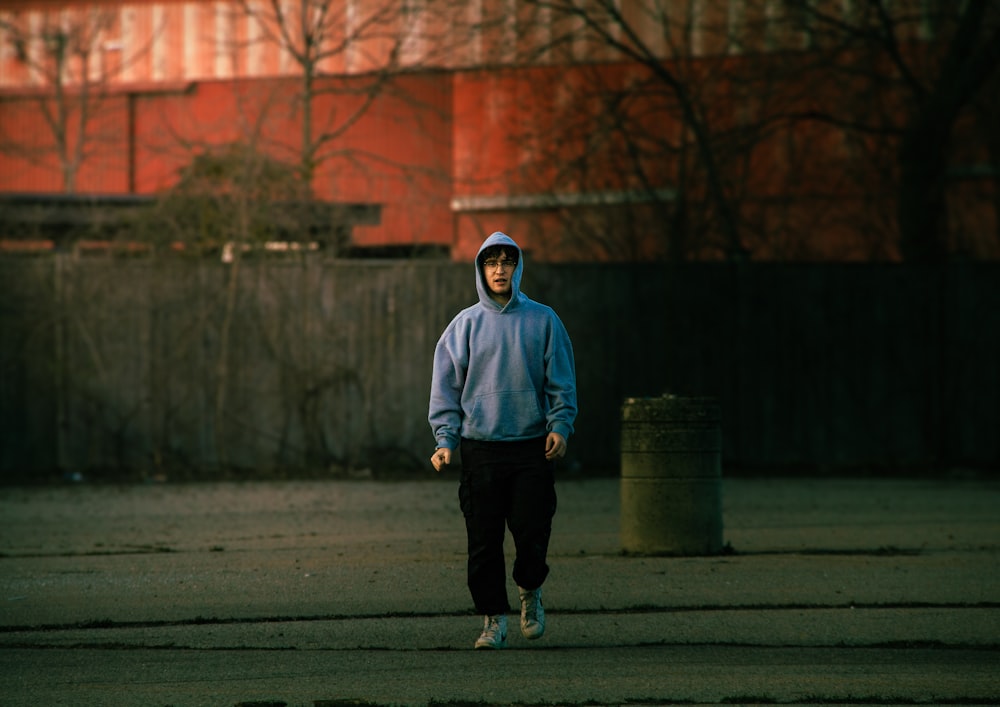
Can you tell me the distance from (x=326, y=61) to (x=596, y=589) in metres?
24.9

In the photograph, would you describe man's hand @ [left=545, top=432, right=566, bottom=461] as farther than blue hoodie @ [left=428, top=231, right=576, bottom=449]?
No

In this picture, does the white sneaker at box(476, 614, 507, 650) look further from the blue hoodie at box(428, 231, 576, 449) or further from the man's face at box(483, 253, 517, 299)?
the man's face at box(483, 253, 517, 299)

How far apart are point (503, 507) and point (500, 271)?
1137 mm

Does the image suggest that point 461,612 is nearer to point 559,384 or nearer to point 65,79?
point 559,384

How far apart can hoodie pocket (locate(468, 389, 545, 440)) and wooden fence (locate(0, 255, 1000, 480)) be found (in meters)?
9.61

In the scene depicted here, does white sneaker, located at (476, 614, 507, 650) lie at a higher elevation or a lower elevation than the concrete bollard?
lower

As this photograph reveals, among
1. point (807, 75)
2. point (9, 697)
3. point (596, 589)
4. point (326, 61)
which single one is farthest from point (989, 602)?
point (326, 61)

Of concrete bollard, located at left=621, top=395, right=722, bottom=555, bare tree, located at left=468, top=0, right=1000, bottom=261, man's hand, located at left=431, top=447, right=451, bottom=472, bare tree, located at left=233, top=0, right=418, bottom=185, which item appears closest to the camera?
man's hand, located at left=431, top=447, right=451, bottom=472

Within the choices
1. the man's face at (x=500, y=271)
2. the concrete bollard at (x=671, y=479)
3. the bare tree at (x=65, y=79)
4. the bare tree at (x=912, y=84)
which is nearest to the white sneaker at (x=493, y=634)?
the man's face at (x=500, y=271)

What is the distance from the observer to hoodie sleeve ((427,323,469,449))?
22.3 ft

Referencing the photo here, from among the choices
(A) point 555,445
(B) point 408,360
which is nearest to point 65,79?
(B) point 408,360

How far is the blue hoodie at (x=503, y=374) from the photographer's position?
22.1 ft

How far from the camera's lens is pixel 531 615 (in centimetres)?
666

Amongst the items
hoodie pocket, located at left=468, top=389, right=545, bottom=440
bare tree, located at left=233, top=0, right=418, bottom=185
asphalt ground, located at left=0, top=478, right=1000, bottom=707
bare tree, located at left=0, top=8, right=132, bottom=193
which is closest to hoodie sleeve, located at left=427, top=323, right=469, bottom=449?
hoodie pocket, located at left=468, top=389, right=545, bottom=440
